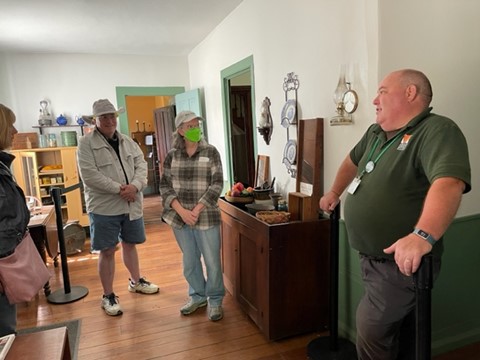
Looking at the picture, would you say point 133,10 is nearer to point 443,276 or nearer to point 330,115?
point 330,115

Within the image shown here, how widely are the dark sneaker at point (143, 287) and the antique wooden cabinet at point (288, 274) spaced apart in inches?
40.0

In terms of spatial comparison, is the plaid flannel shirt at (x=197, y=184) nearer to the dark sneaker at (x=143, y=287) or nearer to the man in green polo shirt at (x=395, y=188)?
the dark sneaker at (x=143, y=287)

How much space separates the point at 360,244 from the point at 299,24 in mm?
1589

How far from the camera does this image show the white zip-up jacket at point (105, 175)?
94.7 inches

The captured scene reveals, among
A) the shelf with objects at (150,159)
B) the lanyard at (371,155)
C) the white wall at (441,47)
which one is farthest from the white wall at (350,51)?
the shelf with objects at (150,159)

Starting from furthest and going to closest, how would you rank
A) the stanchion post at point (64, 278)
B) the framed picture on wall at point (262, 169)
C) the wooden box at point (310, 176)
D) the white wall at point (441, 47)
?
the framed picture on wall at point (262, 169) → the stanchion post at point (64, 278) → the wooden box at point (310, 176) → the white wall at point (441, 47)

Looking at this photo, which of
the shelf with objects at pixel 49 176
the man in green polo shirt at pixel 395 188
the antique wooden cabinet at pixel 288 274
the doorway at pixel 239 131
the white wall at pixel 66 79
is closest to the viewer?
the man in green polo shirt at pixel 395 188

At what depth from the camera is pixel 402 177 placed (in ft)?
4.31

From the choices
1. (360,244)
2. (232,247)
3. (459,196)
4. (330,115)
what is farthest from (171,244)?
(459,196)

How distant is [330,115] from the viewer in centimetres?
213

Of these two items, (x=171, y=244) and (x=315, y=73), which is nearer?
(x=315, y=73)

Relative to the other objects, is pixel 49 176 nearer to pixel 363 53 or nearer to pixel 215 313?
pixel 215 313

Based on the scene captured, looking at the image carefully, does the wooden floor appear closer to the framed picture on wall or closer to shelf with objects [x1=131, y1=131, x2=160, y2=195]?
the framed picture on wall

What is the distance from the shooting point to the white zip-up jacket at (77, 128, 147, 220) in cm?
241
